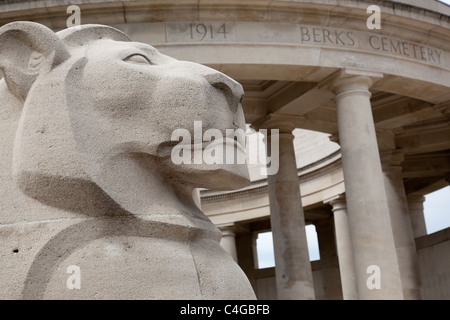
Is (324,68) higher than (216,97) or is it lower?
higher

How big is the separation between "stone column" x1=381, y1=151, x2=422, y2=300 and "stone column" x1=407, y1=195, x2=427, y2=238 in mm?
13072

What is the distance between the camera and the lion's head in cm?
614

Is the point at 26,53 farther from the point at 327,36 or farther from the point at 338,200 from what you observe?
the point at 338,200

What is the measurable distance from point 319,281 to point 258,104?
26346mm

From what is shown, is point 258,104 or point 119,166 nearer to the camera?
point 119,166

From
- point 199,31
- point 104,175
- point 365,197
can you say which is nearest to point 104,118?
point 104,175

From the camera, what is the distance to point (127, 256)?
5.98 m

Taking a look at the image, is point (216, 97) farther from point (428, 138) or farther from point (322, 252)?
point (322, 252)

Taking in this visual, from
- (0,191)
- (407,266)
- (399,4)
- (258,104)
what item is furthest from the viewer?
(407,266)

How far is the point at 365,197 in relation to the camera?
83.4 feet

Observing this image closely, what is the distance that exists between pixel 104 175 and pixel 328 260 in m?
52.0

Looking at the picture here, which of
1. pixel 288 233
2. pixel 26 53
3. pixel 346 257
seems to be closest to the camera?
pixel 26 53

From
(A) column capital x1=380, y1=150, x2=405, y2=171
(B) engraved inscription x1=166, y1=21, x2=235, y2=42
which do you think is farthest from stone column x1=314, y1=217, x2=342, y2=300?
(B) engraved inscription x1=166, y1=21, x2=235, y2=42

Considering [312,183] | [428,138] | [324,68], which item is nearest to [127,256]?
[324,68]
